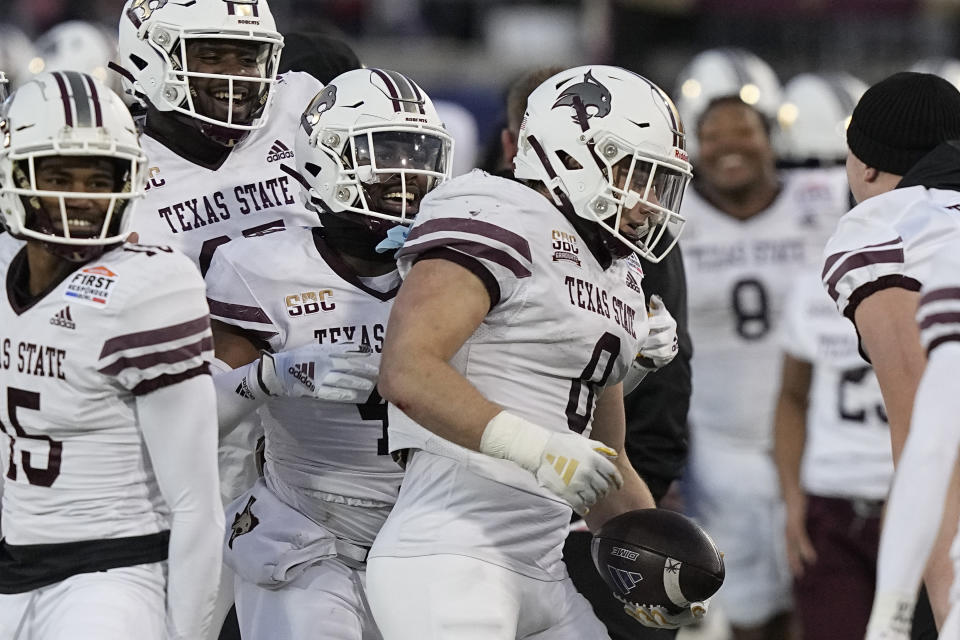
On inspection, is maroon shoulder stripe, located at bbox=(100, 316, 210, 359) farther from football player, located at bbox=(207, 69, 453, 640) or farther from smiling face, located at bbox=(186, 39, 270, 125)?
smiling face, located at bbox=(186, 39, 270, 125)

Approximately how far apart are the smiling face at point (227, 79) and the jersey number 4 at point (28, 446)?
127 cm

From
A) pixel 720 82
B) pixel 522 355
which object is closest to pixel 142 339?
pixel 522 355

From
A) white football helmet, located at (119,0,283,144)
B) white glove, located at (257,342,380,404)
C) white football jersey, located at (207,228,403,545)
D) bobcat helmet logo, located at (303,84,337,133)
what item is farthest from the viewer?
white football helmet, located at (119,0,283,144)

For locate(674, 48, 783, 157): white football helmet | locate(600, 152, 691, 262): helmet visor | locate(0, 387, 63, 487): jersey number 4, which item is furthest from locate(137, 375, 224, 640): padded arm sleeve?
locate(674, 48, 783, 157): white football helmet

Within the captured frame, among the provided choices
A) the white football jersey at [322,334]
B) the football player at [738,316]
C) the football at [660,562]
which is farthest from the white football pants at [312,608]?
the football player at [738,316]

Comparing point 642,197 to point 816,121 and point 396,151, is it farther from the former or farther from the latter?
point 816,121

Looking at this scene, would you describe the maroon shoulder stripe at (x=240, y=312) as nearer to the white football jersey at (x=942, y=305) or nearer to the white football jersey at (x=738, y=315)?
the white football jersey at (x=942, y=305)

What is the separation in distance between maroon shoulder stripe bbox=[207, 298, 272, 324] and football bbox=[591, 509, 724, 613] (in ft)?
2.97

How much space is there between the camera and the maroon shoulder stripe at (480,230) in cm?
314

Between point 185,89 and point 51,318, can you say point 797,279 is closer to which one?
point 185,89

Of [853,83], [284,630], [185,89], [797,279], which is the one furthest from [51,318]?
[853,83]

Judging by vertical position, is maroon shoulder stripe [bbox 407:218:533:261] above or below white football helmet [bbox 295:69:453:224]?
above

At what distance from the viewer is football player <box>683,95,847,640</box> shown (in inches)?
263

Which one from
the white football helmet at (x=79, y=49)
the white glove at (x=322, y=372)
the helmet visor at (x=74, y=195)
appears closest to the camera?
the helmet visor at (x=74, y=195)
